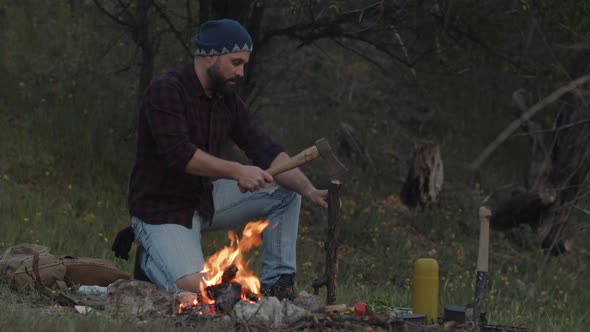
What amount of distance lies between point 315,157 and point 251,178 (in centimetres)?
41

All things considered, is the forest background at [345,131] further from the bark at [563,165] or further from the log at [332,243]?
the log at [332,243]

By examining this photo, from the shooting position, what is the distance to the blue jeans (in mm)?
6152

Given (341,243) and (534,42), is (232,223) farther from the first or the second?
(534,42)

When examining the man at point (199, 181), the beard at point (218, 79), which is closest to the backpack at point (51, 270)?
the man at point (199, 181)

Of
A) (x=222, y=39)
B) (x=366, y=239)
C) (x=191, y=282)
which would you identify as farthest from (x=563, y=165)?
(x=191, y=282)

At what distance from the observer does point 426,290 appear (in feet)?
19.6

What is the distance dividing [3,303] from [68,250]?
A: 3133 millimetres

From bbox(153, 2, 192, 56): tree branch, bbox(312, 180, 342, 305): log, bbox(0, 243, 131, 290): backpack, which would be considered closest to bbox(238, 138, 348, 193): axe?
bbox(312, 180, 342, 305): log

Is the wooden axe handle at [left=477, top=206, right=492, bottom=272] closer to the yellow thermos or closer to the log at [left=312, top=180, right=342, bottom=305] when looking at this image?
the yellow thermos

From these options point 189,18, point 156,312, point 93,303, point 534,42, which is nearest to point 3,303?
point 93,303

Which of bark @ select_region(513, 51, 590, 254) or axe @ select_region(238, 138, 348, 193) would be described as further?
bark @ select_region(513, 51, 590, 254)

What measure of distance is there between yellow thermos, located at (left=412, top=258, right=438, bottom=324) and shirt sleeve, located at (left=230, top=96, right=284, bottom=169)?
4.32ft

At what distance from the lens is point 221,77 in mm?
6270

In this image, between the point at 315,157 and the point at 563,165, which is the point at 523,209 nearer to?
the point at 563,165
